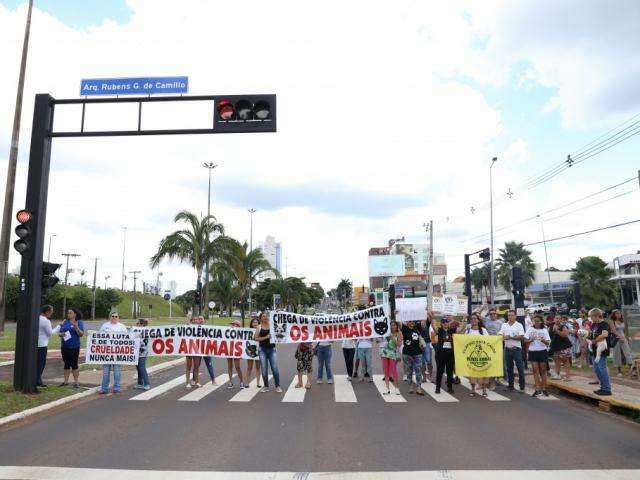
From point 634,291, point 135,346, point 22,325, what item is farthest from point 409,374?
point 634,291

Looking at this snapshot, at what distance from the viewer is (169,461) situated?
6.75 m

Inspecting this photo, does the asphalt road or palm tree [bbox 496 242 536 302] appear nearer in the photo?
the asphalt road

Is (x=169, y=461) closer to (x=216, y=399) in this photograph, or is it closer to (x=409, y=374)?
(x=216, y=399)

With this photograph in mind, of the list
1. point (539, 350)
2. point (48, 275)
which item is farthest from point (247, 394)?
point (539, 350)

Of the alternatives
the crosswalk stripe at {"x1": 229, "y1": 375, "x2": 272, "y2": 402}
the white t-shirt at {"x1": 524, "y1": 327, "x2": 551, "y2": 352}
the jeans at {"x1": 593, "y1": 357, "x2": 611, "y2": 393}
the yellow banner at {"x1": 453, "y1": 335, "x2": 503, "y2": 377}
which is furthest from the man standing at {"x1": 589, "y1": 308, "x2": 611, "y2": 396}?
the crosswalk stripe at {"x1": 229, "y1": 375, "x2": 272, "y2": 402}

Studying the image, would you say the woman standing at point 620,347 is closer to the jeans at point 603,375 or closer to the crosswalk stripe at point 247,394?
the jeans at point 603,375

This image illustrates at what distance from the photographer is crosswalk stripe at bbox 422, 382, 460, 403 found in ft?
37.7

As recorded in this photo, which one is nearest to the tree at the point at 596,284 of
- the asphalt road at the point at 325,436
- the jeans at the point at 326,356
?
the jeans at the point at 326,356

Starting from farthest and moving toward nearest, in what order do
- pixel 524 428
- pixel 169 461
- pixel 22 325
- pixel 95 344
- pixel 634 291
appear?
pixel 634 291
pixel 95 344
pixel 22 325
pixel 524 428
pixel 169 461

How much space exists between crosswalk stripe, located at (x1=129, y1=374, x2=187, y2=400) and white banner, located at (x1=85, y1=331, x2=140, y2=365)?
0.84 meters

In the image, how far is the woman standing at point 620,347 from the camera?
49.2 feet

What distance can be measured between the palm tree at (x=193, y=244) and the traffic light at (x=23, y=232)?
2077 cm

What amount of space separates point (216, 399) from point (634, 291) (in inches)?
2887

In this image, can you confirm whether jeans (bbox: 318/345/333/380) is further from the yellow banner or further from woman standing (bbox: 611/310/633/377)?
woman standing (bbox: 611/310/633/377)
